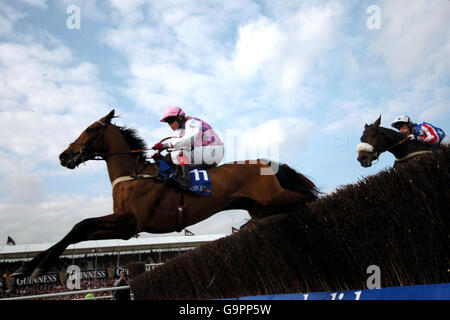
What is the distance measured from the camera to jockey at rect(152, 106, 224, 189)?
456cm

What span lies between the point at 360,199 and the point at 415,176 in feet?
2.23

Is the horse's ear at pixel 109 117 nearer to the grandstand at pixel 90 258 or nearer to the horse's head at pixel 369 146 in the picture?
the horse's head at pixel 369 146

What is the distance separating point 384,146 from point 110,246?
25.7m

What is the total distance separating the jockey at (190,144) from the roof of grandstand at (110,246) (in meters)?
24.4

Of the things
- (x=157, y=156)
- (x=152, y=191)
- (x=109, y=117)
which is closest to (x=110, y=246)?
(x=109, y=117)

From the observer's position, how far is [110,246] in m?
29.2

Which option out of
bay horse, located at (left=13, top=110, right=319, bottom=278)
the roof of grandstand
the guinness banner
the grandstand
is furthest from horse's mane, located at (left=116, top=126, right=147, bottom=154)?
the guinness banner

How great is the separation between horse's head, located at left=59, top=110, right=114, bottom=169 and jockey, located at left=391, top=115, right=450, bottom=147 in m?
5.00

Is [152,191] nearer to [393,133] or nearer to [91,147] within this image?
[91,147]

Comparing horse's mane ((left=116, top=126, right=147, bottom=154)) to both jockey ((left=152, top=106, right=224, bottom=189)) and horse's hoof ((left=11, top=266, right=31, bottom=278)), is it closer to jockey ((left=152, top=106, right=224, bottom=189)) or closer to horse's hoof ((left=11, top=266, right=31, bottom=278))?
jockey ((left=152, top=106, right=224, bottom=189))
